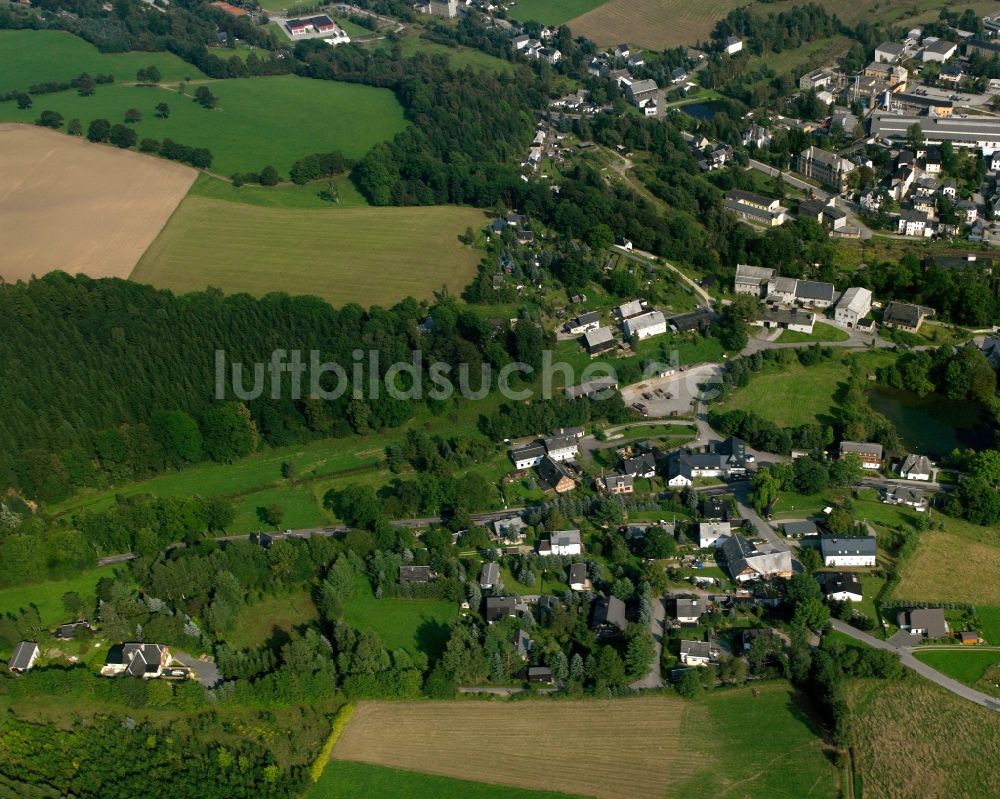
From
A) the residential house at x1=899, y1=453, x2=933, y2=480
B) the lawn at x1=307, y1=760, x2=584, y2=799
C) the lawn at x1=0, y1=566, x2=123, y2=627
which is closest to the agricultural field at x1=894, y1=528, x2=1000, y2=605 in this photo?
the residential house at x1=899, y1=453, x2=933, y2=480

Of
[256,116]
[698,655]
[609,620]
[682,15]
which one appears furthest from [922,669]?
[682,15]

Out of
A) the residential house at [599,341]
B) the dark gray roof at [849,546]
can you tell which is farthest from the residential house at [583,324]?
the dark gray roof at [849,546]

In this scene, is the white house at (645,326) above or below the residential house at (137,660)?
above

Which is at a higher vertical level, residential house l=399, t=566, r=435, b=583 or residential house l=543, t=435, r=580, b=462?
residential house l=543, t=435, r=580, b=462

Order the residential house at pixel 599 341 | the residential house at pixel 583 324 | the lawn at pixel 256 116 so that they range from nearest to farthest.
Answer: the residential house at pixel 599 341 → the residential house at pixel 583 324 → the lawn at pixel 256 116

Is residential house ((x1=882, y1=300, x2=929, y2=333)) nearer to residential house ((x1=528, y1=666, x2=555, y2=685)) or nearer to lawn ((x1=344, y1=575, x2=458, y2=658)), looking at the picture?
residential house ((x1=528, y1=666, x2=555, y2=685))

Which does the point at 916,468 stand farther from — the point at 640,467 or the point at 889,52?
the point at 889,52

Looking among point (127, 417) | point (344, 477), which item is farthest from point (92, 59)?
point (344, 477)

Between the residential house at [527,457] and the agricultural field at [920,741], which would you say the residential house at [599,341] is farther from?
the agricultural field at [920,741]
